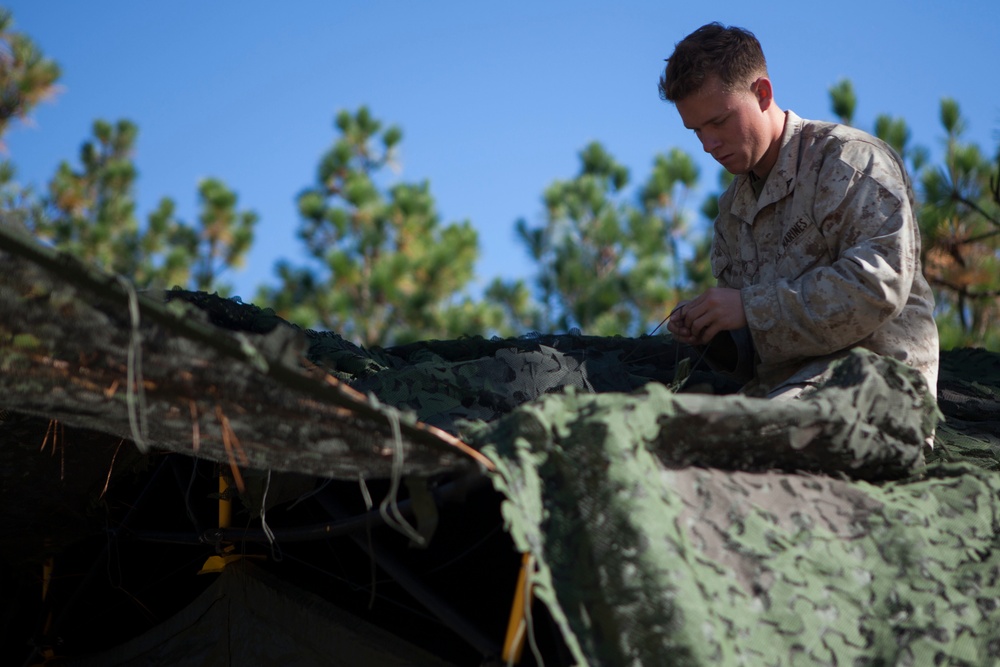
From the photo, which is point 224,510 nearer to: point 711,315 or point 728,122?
point 711,315

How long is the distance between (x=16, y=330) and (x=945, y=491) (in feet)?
4.60

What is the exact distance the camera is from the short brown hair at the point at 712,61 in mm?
2141

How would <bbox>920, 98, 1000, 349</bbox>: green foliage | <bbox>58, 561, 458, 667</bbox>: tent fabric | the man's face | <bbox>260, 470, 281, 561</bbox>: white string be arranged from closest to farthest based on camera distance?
1. <bbox>260, 470, 281, 561</bbox>: white string
2. <bbox>58, 561, 458, 667</bbox>: tent fabric
3. the man's face
4. <bbox>920, 98, 1000, 349</bbox>: green foliage

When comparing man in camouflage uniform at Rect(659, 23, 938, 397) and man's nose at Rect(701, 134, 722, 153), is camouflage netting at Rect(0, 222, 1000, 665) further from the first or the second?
man's nose at Rect(701, 134, 722, 153)

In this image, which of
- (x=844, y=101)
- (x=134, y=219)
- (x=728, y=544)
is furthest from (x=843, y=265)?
(x=134, y=219)

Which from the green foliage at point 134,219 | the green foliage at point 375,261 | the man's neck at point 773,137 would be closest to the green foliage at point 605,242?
the green foliage at point 375,261

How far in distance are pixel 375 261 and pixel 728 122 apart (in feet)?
35.5

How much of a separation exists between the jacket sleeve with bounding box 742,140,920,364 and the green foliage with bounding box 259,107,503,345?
8905mm

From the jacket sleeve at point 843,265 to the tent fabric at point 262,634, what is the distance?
2.99 ft

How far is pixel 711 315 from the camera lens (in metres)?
2.08

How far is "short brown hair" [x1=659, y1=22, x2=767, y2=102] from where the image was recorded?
2.14m

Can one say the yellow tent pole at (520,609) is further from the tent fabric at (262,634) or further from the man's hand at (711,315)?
the man's hand at (711,315)

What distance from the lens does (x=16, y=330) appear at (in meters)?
1.43

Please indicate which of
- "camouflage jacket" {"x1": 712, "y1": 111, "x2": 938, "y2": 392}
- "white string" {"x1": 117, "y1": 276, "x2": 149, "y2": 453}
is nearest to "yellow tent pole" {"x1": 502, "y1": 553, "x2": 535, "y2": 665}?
"white string" {"x1": 117, "y1": 276, "x2": 149, "y2": 453}
